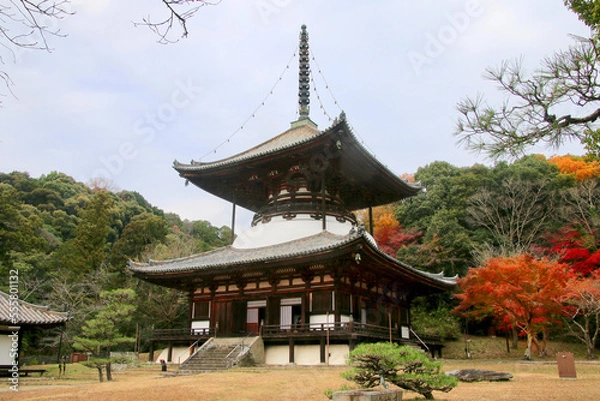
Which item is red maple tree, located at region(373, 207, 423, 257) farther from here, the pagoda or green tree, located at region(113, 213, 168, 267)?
green tree, located at region(113, 213, 168, 267)

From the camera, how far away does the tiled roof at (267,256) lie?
58.1 ft

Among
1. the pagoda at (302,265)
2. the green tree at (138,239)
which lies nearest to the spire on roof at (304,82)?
the pagoda at (302,265)

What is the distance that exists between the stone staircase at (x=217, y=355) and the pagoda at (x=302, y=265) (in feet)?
3.55

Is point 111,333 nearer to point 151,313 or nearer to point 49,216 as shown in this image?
point 151,313

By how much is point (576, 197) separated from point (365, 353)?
32.5 metres

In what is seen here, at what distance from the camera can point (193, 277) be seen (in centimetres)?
2188

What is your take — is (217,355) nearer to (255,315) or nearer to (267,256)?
(255,315)

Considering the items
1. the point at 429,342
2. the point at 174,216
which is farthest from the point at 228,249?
the point at 174,216

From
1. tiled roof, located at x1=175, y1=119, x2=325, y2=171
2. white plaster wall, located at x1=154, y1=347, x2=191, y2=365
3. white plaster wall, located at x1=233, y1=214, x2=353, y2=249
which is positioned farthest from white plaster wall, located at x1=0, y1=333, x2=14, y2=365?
white plaster wall, located at x1=233, y1=214, x2=353, y2=249

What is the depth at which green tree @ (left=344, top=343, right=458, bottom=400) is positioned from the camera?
8.10m

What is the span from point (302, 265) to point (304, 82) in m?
12.8

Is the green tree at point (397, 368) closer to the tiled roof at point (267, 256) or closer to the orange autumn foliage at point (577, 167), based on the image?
the tiled roof at point (267, 256)

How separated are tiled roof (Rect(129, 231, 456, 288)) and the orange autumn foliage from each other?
22608 mm

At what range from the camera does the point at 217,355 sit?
18.1m
